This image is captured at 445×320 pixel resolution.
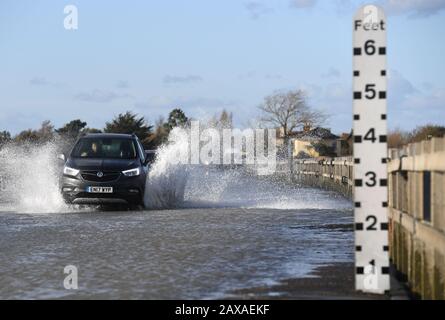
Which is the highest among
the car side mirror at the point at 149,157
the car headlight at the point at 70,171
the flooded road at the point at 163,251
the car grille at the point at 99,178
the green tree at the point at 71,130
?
the green tree at the point at 71,130

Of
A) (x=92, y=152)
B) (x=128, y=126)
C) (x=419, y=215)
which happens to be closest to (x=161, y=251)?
(x=419, y=215)

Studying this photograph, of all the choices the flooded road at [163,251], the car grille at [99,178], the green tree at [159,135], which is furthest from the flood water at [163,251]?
the green tree at [159,135]

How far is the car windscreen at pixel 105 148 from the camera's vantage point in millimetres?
23672

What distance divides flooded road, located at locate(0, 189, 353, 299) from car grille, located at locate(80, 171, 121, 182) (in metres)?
1.21

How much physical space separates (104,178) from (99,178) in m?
0.11

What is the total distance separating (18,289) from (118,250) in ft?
12.2

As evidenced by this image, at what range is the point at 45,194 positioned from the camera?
2628cm

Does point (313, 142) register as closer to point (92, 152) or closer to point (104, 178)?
point (92, 152)

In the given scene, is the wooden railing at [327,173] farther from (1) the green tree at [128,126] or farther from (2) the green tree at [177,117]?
(2) the green tree at [177,117]

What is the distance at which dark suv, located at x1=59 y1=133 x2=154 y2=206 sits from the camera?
22484mm

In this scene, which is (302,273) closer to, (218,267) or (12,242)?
(218,267)

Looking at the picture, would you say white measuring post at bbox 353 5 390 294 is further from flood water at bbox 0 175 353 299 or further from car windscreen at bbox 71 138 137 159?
car windscreen at bbox 71 138 137 159
